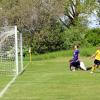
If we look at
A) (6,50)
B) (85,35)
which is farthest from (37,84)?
(85,35)

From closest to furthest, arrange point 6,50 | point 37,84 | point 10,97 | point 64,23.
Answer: point 10,97, point 37,84, point 6,50, point 64,23

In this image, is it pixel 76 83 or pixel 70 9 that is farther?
pixel 70 9

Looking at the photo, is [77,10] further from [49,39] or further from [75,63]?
[75,63]

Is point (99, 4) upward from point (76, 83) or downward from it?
upward

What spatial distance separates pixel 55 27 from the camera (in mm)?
56500

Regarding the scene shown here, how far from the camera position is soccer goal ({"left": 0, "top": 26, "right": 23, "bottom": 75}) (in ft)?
86.2

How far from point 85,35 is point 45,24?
21.7ft

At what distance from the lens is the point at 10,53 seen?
107 ft

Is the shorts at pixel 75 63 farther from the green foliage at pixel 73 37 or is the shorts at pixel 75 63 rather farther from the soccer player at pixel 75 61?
the green foliage at pixel 73 37

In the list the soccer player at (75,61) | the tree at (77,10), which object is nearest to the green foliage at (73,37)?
the tree at (77,10)

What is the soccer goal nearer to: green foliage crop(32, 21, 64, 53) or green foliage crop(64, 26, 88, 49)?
green foliage crop(32, 21, 64, 53)

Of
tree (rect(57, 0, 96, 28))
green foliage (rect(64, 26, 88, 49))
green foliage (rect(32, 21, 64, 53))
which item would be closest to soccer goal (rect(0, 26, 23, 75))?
green foliage (rect(32, 21, 64, 53))

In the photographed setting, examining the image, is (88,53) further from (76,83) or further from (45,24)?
(76,83)

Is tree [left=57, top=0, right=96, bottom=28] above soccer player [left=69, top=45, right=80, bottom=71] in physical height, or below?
above
